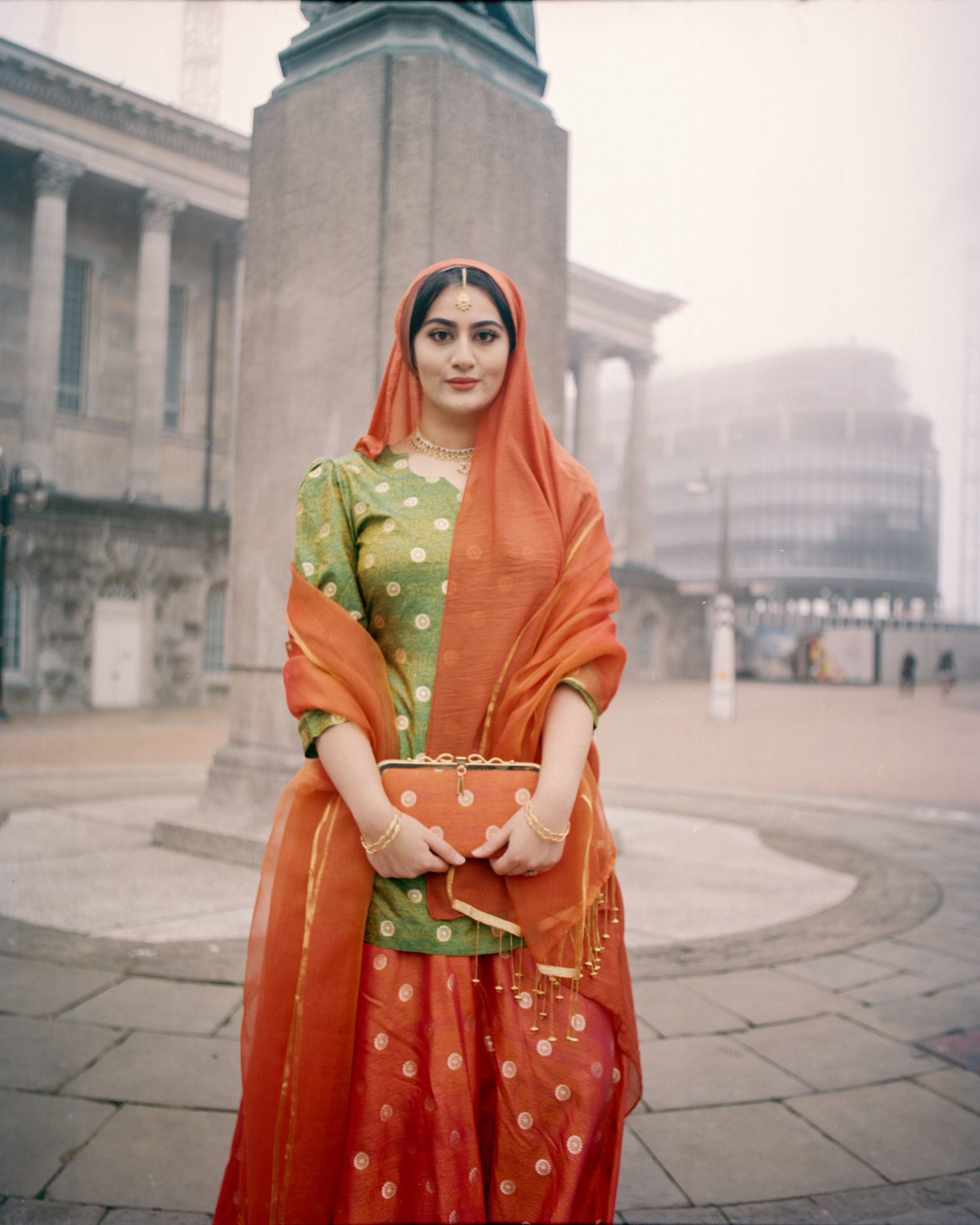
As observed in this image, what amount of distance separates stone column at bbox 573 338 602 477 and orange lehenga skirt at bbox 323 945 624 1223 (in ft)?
93.9

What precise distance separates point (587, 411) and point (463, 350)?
3231 cm

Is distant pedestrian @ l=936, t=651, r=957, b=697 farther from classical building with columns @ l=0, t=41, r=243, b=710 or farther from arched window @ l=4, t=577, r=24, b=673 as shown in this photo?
arched window @ l=4, t=577, r=24, b=673

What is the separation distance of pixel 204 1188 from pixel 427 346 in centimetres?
186

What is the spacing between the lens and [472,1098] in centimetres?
137

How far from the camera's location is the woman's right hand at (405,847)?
1.31 m

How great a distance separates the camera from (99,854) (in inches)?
196

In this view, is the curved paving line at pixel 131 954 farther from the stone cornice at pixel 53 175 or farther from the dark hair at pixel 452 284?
the stone cornice at pixel 53 175

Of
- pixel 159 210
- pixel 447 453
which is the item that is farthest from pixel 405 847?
pixel 159 210

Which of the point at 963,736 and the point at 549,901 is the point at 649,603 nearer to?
the point at 963,736

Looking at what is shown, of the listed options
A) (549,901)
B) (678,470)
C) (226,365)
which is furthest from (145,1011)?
(678,470)

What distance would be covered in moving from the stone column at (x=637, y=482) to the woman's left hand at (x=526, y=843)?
33.2 m

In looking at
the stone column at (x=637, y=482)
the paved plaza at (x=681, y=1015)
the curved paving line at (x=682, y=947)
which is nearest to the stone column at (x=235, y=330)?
the paved plaza at (x=681, y=1015)

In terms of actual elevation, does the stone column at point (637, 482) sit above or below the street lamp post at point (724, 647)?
above

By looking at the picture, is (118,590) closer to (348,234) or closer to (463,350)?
(348,234)
